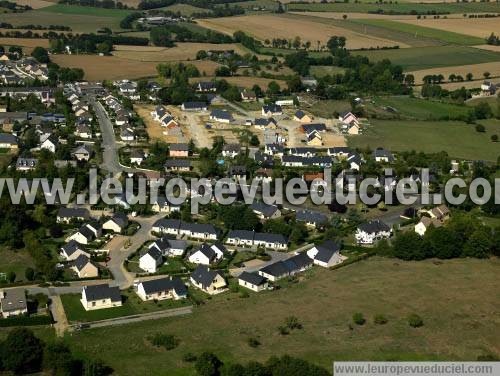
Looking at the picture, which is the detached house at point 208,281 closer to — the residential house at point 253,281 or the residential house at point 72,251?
the residential house at point 253,281

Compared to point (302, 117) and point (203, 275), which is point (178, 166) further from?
point (302, 117)

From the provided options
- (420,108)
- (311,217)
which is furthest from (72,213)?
(420,108)

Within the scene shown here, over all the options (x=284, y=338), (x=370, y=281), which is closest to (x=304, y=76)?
(x=370, y=281)

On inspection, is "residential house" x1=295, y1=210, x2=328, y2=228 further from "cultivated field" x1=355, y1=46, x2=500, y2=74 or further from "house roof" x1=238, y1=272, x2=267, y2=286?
"cultivated field" x1=355, y1=46, x2=500, y2=74

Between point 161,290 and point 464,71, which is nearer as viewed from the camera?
point 161,290

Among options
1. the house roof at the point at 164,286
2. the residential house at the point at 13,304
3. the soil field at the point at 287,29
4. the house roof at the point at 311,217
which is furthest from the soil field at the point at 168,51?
the residential house at the point at 13,304

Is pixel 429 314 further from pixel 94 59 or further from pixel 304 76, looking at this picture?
pixel 94 59

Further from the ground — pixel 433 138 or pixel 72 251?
pixel 433 138
